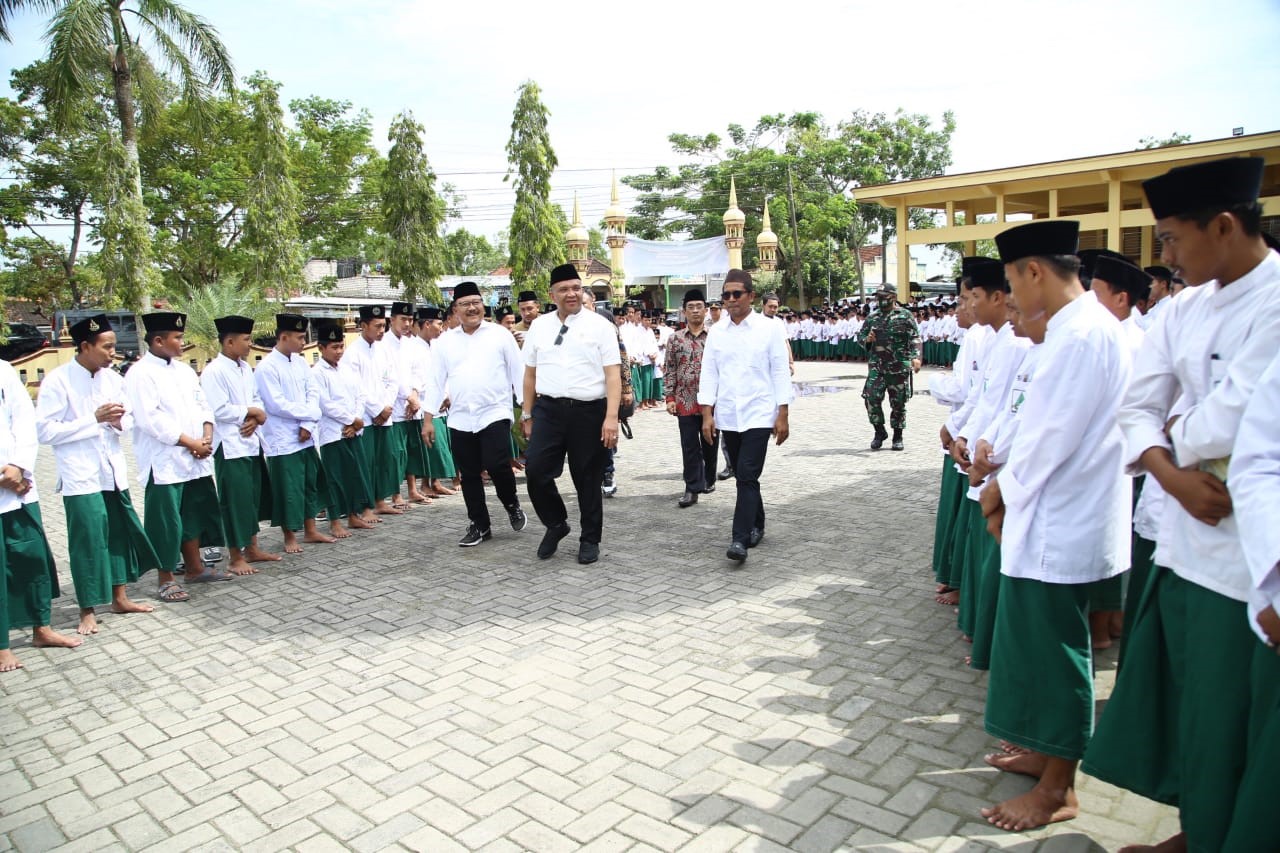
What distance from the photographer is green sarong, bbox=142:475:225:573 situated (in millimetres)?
5770

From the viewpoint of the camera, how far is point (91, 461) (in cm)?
524

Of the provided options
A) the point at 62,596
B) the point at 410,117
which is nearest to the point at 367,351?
the point at 62,596

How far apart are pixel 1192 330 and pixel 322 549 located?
6.24 metres

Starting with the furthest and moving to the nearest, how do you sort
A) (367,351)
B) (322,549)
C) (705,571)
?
1. (367,351)
2. (322,549)
3. (705,571)

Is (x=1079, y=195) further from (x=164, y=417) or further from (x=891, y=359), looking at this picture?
(x=164, y=417)

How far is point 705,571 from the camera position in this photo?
5898 millimetres

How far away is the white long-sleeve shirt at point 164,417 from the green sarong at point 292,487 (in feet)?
2.71

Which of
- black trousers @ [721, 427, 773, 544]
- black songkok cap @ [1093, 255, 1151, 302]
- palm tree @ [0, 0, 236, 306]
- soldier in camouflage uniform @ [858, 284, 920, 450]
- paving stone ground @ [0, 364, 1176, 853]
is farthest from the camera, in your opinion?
palm tree @ [0, 0, 236, 306]

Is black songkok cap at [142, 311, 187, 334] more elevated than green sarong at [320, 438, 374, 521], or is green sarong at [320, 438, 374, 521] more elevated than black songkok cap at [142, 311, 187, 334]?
black songkok cap at [142, 311, 187, 334]

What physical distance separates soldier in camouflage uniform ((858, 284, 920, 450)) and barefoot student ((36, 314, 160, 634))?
24.8 ft

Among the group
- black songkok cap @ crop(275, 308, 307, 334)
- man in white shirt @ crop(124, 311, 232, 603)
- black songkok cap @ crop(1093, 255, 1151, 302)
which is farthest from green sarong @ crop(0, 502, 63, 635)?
black songkok cap @ crop(1093, 255, 1151, 302)

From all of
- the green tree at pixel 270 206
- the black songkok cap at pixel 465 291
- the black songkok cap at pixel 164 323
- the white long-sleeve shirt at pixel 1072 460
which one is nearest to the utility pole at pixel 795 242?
the green tree at pixel 270 206

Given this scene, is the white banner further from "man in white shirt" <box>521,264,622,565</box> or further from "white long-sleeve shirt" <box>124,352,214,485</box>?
"white long-sleeve shirt" <box>124,352,214,485</box>

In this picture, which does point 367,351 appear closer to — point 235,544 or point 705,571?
point 235,544
